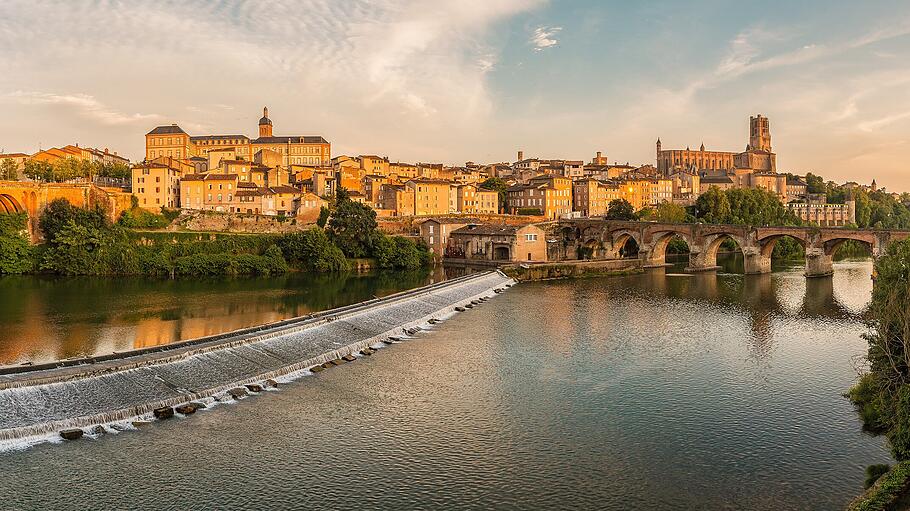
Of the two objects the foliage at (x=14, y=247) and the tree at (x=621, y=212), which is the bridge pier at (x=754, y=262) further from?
the foliage at (x=14, y=247)

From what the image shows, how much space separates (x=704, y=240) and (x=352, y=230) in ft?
78.2

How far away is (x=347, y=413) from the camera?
48.9ft

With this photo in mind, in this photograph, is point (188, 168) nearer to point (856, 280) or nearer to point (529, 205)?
point (529, 205)

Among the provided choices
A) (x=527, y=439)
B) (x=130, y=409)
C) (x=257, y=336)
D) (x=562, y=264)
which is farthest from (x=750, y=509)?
(x=562, y=264)

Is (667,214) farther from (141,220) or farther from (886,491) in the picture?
(886,491)

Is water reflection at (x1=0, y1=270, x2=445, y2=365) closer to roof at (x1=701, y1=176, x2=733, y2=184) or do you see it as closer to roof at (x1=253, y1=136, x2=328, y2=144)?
roof at (x1=253, y1=136, x2=328, y2=144)

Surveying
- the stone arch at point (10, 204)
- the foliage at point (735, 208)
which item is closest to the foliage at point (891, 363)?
the stone arch at point (10, 204)

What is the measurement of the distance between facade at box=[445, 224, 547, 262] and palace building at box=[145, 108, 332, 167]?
30998 mm

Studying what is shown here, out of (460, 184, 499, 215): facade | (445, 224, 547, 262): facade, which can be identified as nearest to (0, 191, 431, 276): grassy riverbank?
(445, 224, 547, 262): facade

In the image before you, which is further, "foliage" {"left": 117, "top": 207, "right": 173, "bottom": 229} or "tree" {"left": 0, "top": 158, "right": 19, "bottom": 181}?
"tree" {"left": 0, "top": 158, "right": 19, "bottom": 181}

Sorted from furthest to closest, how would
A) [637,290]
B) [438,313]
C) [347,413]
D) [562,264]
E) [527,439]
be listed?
[562,264] → [637,290] → [438,313] → [347,413] → [527,439]

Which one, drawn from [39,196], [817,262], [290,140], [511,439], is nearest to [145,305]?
[511,439]

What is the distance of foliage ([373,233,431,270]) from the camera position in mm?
48406

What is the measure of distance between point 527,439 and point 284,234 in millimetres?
38306
